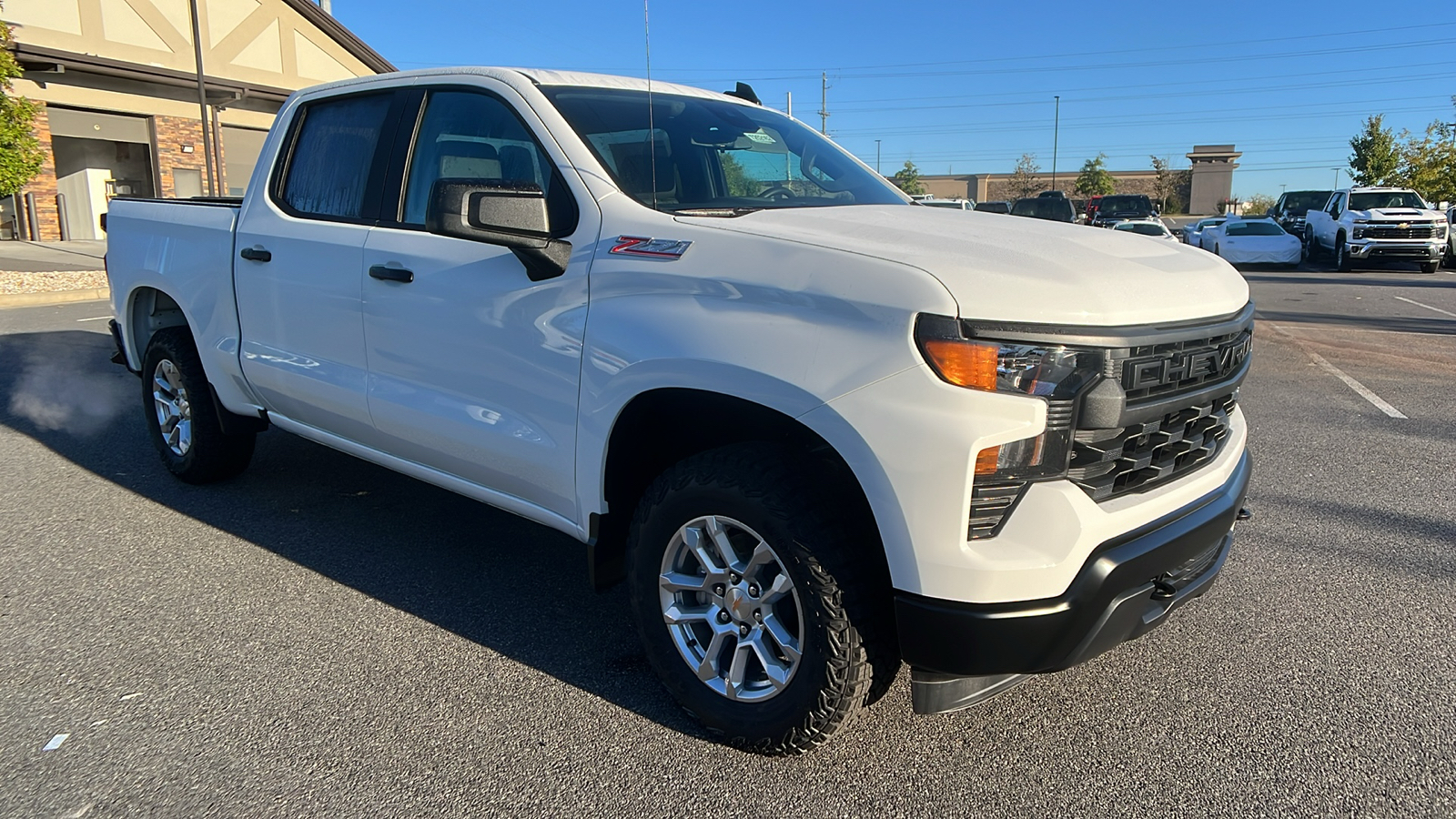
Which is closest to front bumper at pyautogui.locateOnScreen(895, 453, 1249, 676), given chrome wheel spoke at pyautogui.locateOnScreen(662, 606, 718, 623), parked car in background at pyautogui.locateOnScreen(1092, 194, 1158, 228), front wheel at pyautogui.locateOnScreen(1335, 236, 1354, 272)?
chrome wheel spoke at pyautogui.locateOnScreen(662, 606, 718, 623)

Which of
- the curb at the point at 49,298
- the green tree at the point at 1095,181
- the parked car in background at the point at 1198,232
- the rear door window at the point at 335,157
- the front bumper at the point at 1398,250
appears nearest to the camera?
the rear door window at the point at 335,157

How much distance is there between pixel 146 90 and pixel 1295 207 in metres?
35.7

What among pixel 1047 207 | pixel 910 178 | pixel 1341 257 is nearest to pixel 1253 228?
pixel 1341 257

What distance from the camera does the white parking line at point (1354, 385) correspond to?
23.8ft

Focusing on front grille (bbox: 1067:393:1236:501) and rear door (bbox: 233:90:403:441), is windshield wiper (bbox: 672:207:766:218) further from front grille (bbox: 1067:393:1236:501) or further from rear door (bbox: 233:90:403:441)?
rear door (bbox: 233:90:403:441)

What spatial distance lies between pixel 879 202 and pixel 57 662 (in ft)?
10.5

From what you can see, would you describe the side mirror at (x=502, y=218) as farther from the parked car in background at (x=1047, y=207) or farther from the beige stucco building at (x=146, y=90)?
the beige stucco building at (x=146, y=90)

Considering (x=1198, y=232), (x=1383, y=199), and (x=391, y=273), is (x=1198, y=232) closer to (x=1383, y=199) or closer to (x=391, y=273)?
(x=1383, y=199)

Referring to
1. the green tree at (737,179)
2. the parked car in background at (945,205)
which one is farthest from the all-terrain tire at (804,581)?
the parked car in background at (945,205)

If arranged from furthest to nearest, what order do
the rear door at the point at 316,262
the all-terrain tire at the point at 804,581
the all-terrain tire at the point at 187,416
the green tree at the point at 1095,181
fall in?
the green tree at the point at 1095,181
the all-terrain tire at the point at 187,416
the rear door at the point at 316,262
the all-terrain tire at the point at 804,581

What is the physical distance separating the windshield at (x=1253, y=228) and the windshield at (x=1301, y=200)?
8.80 m

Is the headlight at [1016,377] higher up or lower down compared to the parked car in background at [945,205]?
lower down

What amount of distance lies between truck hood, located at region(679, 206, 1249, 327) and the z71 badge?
99 mm

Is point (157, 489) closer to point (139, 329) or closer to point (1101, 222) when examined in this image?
point (139, 329)
